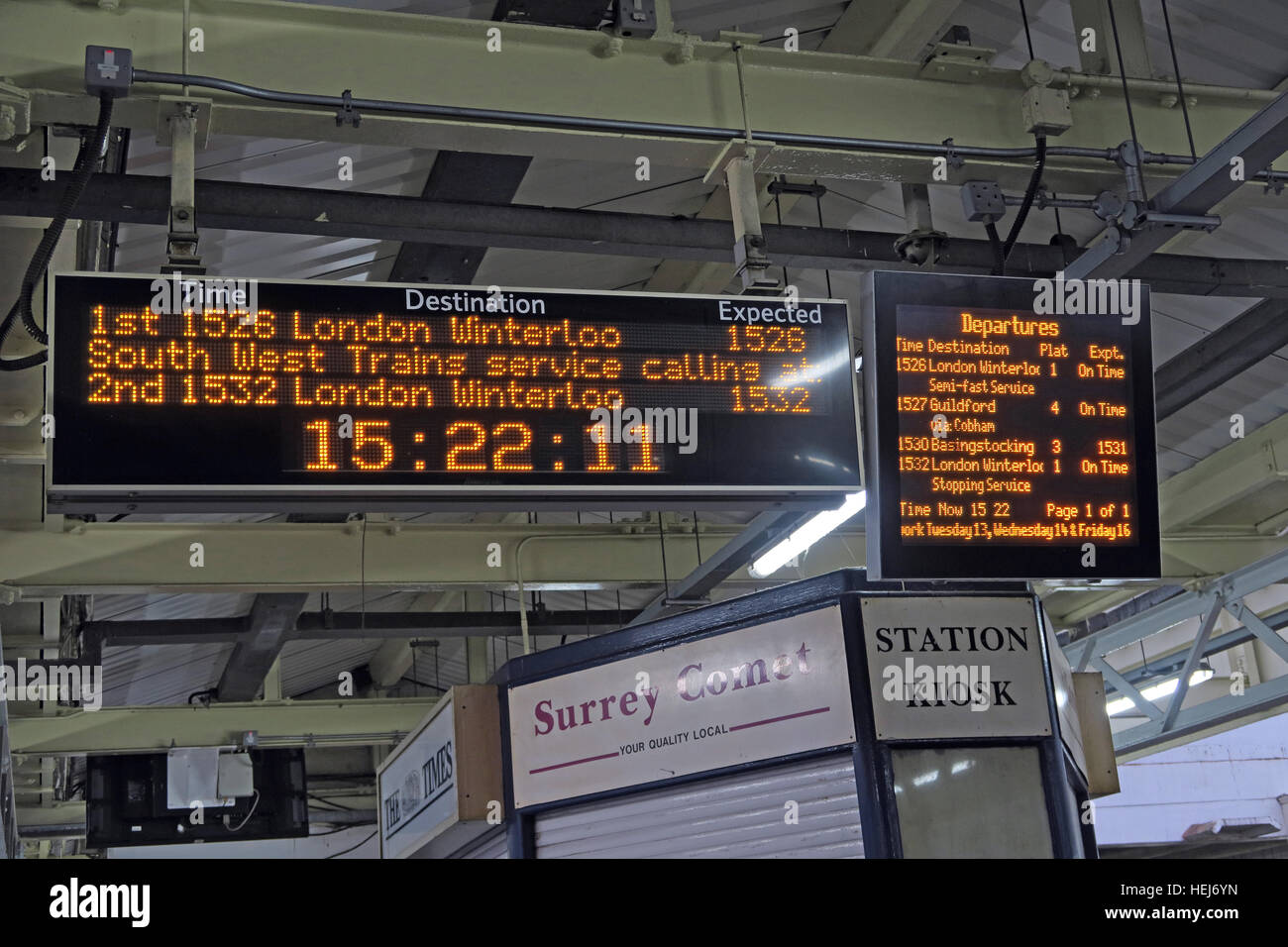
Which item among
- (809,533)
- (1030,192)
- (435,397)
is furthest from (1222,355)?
(435,397)

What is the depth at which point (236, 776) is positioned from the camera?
43.3 feet

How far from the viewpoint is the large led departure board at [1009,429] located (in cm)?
486

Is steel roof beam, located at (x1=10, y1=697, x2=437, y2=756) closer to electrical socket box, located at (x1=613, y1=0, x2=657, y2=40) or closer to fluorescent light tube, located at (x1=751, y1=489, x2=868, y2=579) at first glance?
fluorescent light tube, located at (x1=751, y1=489, x2=868, y2=579)

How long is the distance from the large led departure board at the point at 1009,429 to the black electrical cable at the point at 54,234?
8.63 feet

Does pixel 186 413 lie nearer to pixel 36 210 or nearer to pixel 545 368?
pixel 545 368

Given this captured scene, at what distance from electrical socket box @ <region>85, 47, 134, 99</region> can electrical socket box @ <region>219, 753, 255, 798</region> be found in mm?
9566

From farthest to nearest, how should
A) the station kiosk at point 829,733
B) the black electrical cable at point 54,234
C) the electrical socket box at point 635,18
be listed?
the station kiosk at point 829,733
the electrical socket box at point 635,18
the black electrical cable at point 54,234

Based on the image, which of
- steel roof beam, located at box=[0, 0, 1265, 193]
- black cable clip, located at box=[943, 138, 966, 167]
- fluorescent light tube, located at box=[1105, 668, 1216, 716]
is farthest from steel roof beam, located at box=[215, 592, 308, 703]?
fluorescent light tube, located at box=[1105, 668, 1216, 716]

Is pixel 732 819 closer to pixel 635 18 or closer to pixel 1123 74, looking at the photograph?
pixel 635 18

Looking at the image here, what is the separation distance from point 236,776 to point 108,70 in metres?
9.72

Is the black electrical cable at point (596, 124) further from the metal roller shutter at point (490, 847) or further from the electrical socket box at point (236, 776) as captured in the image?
the electrical socket box at point (236, 776)

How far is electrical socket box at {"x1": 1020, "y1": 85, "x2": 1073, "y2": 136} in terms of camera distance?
18.8 feet

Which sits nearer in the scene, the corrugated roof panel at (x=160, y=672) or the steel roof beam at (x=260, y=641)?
the steel roof beam at (x=260, y=641)

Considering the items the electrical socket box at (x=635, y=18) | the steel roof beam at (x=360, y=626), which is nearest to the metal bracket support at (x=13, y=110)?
the electrical socket box at (x=635, y=18)
